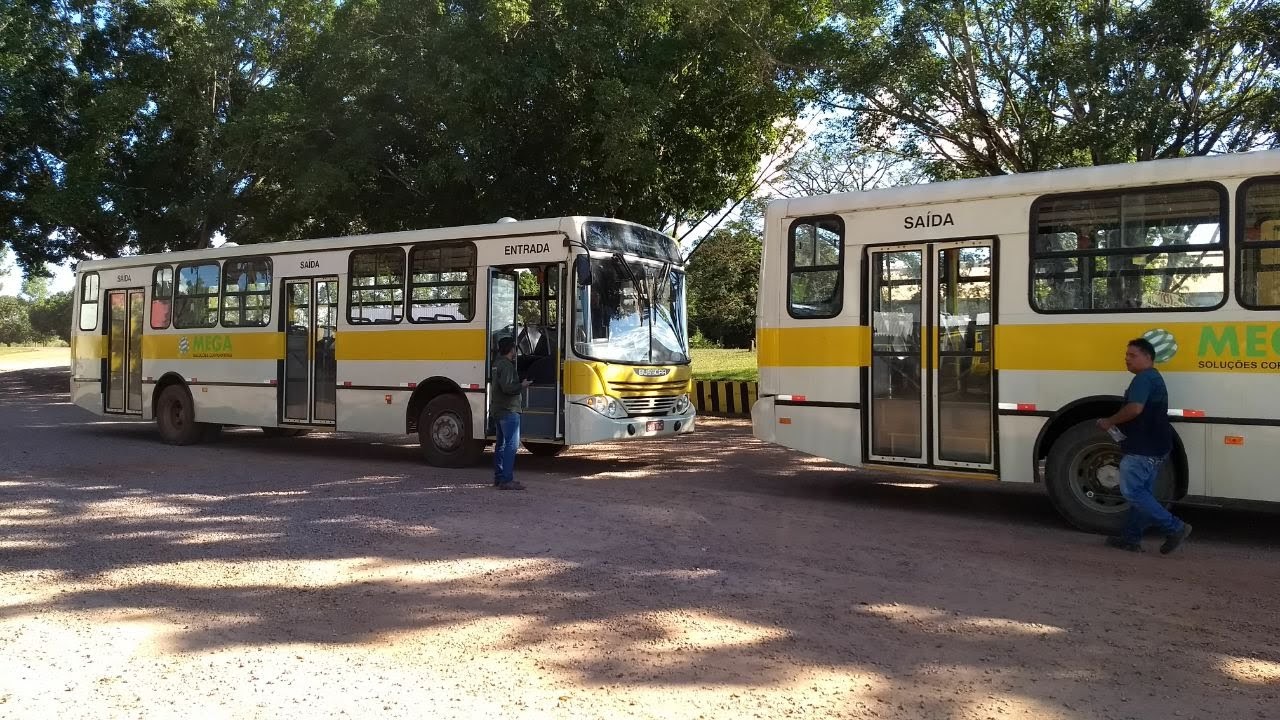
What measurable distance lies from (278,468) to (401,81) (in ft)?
31.6

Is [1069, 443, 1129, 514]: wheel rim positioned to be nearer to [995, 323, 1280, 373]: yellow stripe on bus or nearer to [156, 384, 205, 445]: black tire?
[995, 323, 1280, 373]: yellow stripe on bus

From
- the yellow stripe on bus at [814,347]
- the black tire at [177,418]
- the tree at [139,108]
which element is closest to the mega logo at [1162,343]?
the yellow stripe on bus at [814,347]

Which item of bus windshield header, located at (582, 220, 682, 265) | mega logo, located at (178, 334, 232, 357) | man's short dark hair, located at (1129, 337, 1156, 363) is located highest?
bus windshield header, located at (582, 220, 682, 265)

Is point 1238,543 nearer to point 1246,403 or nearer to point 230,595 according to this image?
point 1246,403

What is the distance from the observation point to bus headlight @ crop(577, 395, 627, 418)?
1115cm

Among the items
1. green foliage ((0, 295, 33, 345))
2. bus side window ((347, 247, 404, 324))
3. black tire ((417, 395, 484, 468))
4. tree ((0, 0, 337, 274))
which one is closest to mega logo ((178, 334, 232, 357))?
bus side window ((347, 247, 404, 324))

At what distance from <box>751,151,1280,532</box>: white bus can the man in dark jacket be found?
8.83 feet

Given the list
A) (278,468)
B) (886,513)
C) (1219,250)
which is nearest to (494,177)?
(278,468)

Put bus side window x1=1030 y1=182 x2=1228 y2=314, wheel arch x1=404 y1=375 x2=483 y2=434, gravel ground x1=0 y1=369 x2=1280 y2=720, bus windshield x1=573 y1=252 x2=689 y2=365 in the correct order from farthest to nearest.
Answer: wheel arch x1=404 y1=375 x2=483 y2=434 < bus windshield x1=573 y1=252 x2=689 y2=365 < bus side window x1=1030 y1=182 x2=1228 y2=314 < gravel ground x1=0 y1=369 x2=1280 y2=720

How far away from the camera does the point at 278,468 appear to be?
12.2m

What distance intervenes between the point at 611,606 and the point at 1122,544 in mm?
4455

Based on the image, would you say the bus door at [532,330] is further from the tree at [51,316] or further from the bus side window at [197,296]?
the tree at [51,316]

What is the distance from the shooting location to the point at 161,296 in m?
15.7

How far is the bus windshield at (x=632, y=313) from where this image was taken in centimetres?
1128
